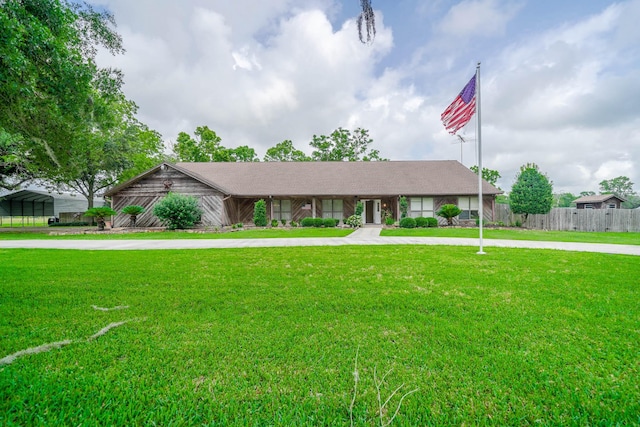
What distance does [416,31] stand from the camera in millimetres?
5457

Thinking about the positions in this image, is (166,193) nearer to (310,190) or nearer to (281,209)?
(281,209)

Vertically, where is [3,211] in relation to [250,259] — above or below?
above

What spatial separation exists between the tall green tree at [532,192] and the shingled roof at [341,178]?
1.28 metres

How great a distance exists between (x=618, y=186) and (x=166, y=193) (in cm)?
8851

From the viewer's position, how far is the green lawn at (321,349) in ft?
5.83

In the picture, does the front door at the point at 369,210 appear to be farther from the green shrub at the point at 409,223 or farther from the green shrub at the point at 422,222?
the green shrub at the point at 422,222

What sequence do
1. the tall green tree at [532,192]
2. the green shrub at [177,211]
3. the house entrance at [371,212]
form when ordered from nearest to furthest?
the green shrub at [177,211] → the tall green tree at [532,192] → the house entrance at [371,212]

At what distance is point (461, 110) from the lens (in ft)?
28.6

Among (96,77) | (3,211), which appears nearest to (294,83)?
(96,77)

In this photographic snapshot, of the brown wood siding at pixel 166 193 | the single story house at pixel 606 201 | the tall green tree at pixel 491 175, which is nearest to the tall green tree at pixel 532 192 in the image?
the single story house at pixel 606 201

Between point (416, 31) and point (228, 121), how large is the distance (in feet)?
84.9

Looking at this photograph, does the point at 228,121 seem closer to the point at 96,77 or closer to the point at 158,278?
the point at 96,77

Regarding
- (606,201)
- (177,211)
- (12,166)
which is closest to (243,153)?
(12,166)

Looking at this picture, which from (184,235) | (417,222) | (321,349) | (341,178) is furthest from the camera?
(341,178)
